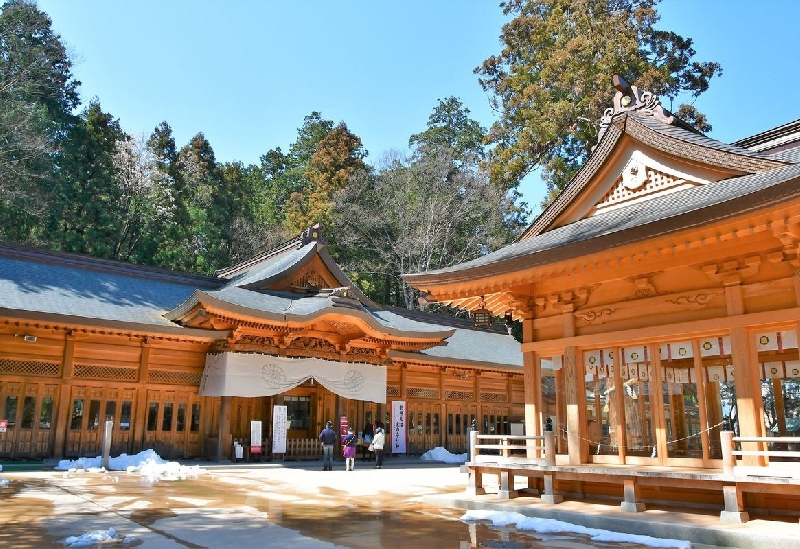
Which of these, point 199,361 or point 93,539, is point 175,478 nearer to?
point 199,361

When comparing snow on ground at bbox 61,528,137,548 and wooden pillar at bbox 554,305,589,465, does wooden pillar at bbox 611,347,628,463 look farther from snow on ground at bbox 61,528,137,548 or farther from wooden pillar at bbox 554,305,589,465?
snow on ground at bbox 61,528,137,548

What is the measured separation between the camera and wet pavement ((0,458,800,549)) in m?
6.66

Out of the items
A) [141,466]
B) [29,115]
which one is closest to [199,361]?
[141,466]

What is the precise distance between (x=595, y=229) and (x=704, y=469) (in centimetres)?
380

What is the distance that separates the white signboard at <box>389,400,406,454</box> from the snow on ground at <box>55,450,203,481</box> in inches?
312

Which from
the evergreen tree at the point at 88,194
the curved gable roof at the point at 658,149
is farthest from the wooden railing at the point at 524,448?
the evergreen tree at the point at 88,194

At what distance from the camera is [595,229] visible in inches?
394

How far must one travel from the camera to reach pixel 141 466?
1406 cm

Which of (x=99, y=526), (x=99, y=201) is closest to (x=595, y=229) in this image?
(x=99, y=526)

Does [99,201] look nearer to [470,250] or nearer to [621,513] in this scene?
[470,250]

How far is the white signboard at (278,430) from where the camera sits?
1770cm

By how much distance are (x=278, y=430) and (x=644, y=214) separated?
12.1 m

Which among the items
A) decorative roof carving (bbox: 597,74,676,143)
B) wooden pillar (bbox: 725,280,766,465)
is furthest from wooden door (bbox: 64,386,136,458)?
wooden pillar (bbox: 725,280,766,465)

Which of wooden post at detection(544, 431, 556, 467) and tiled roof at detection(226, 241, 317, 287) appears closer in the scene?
wooden post at detection(544, 431, 556, 467)
